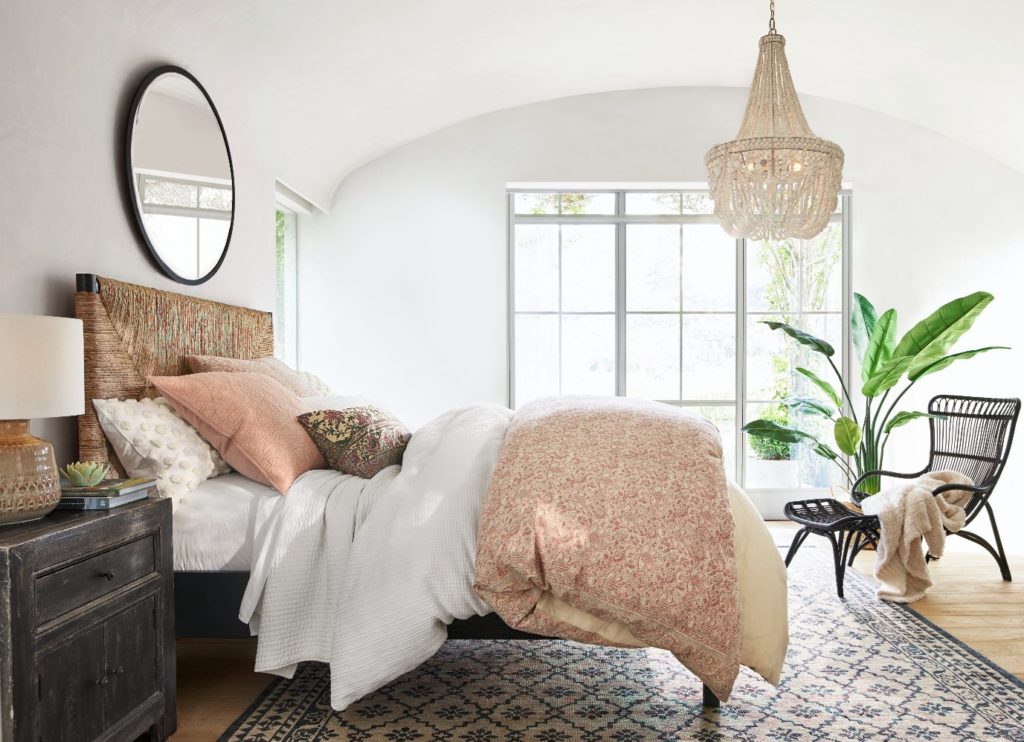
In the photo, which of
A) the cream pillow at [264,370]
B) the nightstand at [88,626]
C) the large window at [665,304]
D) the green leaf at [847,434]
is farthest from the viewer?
the large window at [665,304]

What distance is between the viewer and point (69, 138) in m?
2.49

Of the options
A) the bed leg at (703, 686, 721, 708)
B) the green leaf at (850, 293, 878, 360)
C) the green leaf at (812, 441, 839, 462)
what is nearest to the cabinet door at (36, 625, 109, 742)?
the bed leg at (703, 686, 721, 708)

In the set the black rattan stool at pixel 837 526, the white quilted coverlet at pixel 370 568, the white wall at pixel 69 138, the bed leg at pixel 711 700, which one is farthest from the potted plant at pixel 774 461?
the white wall at pixel 69 138

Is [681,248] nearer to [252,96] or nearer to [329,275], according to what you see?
[329,275]

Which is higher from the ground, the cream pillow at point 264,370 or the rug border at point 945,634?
the cream pillow at point 264,370

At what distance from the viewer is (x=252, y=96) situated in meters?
3.79

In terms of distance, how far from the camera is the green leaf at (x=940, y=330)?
4.26 meters

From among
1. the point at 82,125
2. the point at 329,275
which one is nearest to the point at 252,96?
the point at 82,125

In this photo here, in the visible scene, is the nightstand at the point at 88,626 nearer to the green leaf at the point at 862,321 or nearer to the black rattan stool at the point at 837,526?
the black rattan stool at the point at 837,526

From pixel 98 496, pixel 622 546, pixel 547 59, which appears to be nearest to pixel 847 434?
pixel 547 59

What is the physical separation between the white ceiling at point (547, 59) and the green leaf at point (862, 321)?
1253 mm

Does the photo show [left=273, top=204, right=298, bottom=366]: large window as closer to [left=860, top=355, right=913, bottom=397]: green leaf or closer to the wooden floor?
the wooden floor

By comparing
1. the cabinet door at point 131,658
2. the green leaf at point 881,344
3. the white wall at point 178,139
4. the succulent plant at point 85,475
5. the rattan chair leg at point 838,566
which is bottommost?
the rattan chair leg at point 838,566

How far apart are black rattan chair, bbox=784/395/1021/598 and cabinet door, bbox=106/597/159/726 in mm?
2520
